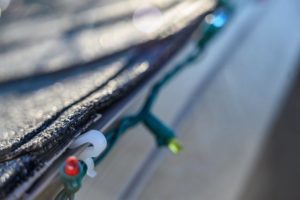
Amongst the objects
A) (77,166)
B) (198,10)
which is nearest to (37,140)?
(77,166)

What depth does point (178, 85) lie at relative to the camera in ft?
4.41

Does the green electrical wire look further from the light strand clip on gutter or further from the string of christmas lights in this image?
the light strand clip on gutter

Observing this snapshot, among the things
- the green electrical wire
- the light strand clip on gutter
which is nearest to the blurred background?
the green electrical wire

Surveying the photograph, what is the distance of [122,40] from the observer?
115 centimetres

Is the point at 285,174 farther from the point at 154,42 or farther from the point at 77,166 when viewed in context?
the point at 77,166

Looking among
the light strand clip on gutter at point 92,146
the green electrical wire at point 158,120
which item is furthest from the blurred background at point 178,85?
the light strand clip on gutter at point 92,146

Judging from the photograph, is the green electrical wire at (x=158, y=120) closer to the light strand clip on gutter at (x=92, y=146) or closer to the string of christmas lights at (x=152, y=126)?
the string of christmas lights at (x=152, y=126)

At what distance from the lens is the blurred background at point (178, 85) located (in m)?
1.04

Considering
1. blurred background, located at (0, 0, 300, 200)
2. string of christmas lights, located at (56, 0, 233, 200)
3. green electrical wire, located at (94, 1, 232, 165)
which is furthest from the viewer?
blurred background, located at (0, 0, 300, 200)

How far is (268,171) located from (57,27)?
1.40 metres

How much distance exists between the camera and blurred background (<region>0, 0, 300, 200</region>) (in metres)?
1.04

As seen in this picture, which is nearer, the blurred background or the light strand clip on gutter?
the light strand clip on gutter

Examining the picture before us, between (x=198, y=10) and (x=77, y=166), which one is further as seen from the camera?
(x=198, y=10)

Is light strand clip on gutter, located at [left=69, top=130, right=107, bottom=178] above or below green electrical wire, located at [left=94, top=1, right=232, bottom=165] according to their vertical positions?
above
